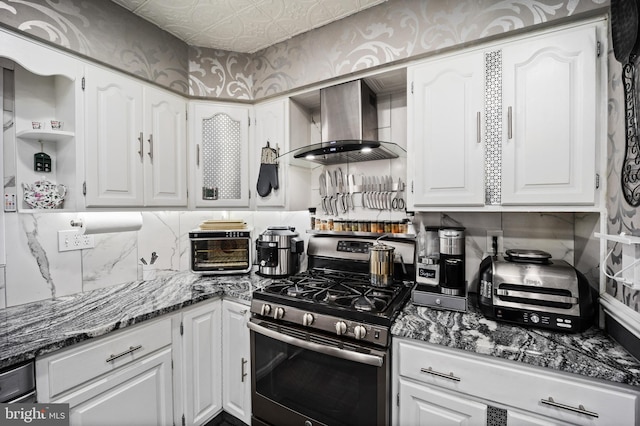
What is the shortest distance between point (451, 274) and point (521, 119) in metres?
0.84

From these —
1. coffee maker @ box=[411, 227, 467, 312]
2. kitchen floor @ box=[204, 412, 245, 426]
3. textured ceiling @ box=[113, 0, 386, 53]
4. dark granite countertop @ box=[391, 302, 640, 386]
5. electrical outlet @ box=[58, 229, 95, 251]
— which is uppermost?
textured ceiling @ box=[113, 0, 386, 53]

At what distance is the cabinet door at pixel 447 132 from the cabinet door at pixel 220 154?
4.22 ft

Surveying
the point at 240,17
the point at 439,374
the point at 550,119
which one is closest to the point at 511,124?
the point at 550,119

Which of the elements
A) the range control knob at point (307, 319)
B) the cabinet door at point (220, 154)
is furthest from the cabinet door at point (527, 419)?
the cabinet door at point (220, 154)

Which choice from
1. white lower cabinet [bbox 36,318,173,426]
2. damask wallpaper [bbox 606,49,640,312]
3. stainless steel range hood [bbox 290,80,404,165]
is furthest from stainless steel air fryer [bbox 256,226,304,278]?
damask wallpaper [bbox 606,49,640,312]

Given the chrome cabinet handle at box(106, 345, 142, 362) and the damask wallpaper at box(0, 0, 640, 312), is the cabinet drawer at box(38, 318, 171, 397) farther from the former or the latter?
the damask wallpaper at box(0, 0, 640, 312)

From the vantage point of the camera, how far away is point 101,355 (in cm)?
127

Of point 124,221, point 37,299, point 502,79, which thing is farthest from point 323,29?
point 37,299

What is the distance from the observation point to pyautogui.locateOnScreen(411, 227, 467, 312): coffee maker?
1407mm

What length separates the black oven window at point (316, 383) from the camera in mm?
1292

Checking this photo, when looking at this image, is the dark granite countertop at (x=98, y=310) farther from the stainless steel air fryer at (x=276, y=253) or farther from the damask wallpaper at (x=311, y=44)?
the damask wallpaper at (x=311, y=44)

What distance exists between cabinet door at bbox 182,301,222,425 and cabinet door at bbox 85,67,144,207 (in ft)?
2.79

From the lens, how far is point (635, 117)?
1022 millimetres

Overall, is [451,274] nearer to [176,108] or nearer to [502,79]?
[502,79]
